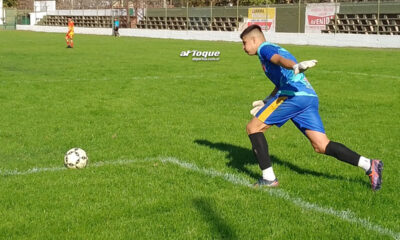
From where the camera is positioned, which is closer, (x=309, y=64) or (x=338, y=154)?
(x=309, y=64)

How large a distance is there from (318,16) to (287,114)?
119 ft

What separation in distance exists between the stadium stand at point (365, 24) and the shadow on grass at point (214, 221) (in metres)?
34.2

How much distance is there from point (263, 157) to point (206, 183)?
0.71 m

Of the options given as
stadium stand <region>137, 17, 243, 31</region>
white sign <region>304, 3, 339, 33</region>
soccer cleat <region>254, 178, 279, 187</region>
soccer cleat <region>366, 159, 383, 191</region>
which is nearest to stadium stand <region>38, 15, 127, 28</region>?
stadium stand <region>137, 17, 243, 31</region>

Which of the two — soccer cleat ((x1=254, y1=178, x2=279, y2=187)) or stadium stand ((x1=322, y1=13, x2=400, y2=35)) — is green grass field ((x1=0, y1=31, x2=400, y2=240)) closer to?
soccer cleat ((x1=254, y1=178, x2=279, y2=187))

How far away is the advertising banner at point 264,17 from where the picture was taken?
145 feet

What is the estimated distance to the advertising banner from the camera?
44281mm

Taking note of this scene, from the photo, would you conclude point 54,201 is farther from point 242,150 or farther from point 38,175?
point 242,150

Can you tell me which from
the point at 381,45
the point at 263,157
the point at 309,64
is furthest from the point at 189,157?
the point at 381,45

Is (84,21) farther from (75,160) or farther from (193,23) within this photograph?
(75,160)

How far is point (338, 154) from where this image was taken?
5.80 m

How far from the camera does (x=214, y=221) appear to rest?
4789 millimetres

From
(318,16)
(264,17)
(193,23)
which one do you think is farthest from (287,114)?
(193,23)

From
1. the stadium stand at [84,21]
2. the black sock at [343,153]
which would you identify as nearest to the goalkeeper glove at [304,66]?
the black sock at [343,153]
